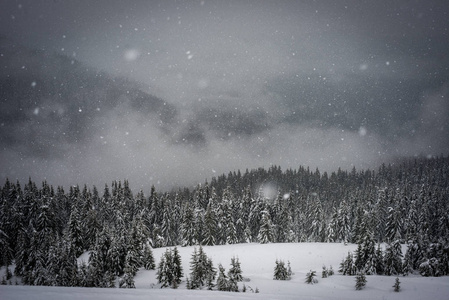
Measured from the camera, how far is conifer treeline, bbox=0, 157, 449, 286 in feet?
124

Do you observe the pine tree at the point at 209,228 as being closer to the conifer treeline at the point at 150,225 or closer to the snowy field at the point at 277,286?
the conifer treeline at the point at 150,225

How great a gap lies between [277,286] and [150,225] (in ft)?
190

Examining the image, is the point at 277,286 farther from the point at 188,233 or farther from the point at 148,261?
the point at 188,233

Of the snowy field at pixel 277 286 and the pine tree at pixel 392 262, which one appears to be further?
the pine tree at pixel 392 262

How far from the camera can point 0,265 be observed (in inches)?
2041

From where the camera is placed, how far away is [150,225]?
3007 inches

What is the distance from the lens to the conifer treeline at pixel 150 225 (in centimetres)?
3781

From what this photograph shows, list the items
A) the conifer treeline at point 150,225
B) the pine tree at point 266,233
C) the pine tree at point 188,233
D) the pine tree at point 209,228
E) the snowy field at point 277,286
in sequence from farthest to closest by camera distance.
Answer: the pine tree at point 188,233 < the pine tree at point 266,233 < the pine tree at point 209,228 < the conifer treeline at point 150,225 < the snowy field at point 277,286

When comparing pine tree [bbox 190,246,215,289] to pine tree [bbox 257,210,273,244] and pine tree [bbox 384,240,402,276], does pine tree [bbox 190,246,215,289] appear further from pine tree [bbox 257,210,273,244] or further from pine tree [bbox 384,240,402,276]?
pine tree [bbox 257,210,273,244]

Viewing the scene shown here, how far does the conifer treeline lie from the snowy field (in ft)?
17.0

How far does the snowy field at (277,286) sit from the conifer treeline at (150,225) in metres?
5.17

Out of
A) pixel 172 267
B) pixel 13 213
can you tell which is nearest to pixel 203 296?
pixel 172 267

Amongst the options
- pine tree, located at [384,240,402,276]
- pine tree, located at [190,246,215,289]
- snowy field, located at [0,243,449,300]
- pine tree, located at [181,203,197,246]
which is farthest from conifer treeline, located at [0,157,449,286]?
pine tree, located at [190,246,215,289]

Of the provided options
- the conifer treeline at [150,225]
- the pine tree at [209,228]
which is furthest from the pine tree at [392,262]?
the pine tree at [209,228]
